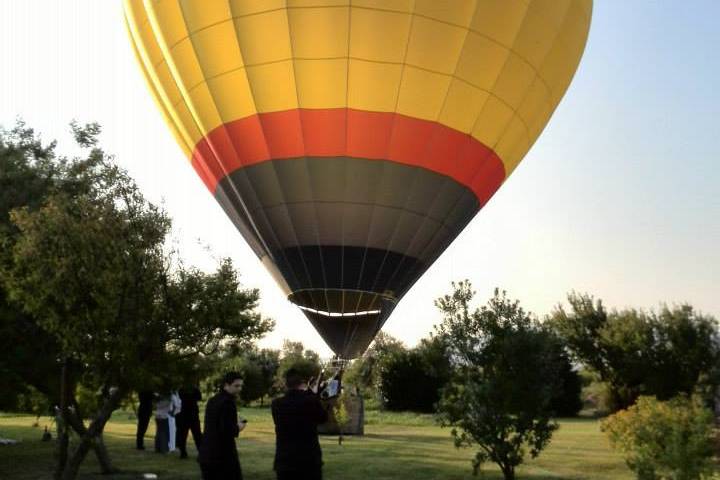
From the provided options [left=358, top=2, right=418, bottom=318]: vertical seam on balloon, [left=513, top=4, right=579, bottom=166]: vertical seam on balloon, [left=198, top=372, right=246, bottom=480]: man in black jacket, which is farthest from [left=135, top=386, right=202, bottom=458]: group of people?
[left=513, top=4, right=579, bottom=166]: vertical seam on balloon

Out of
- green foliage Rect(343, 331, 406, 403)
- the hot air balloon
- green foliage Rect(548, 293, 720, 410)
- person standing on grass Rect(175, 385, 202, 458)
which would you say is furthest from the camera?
green foliage Rect(343, 331, 406, 403)

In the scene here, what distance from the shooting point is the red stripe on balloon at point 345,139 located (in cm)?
1371

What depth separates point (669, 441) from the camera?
9.88 meters

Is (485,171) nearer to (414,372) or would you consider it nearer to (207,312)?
(207,312)

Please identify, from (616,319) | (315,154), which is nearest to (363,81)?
(315,154)

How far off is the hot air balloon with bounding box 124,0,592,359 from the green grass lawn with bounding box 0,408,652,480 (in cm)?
243

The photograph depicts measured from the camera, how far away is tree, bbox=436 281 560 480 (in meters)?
11.2

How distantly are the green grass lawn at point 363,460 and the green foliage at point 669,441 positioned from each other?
1.62 m

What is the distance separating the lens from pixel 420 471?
484 inches

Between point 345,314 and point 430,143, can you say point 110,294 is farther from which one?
point 430,143

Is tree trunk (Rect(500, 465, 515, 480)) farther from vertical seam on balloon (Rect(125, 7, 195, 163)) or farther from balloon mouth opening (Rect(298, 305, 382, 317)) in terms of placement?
vertical seam on balloon (Rect(125, 7, 195, 163))

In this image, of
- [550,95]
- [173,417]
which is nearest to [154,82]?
[173,417]

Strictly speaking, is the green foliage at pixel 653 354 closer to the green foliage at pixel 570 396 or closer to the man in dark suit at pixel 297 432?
the green foliage at pixel 570 396

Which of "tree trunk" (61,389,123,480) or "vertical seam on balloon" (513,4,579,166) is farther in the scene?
"vertical seam on balloon" (513,4,579,166)
